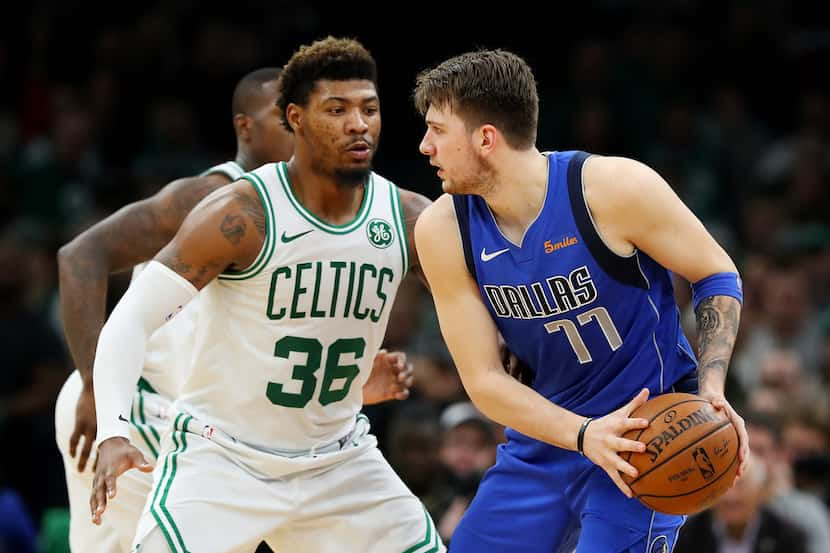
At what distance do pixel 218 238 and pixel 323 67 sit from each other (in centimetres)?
80

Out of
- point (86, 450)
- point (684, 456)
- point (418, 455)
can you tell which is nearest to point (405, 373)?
point (86, 450)

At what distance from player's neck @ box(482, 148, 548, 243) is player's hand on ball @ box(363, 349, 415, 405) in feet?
3.61

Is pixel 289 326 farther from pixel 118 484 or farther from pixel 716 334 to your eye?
pixel 716 334

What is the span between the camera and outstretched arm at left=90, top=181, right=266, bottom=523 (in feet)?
16.2

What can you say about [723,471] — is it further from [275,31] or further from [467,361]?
[275,31]

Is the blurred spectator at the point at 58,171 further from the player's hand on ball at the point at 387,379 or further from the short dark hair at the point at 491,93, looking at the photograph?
the short dark hair at the point at 491,93

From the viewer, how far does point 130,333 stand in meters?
5.00

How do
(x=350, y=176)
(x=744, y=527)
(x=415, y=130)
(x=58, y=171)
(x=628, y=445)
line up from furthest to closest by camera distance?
(x=415, y=130), (x=58, y=171), (x=744, y=527), (x=350, y=176), (x=628, y=445)

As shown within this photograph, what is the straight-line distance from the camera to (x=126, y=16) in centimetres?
1271

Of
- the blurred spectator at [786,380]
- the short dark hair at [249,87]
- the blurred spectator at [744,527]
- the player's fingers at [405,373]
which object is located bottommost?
the blurred spectator at [744,527]

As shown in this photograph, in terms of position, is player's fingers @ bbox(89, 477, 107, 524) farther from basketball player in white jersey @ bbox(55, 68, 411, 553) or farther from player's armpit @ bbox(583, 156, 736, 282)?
player's armpit @ bbox(583, 156, 736, 282)

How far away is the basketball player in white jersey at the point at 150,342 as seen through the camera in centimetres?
566

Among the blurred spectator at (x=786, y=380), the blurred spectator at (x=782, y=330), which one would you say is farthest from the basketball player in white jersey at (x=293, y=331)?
the blurred spectator at (x=782, y=330)

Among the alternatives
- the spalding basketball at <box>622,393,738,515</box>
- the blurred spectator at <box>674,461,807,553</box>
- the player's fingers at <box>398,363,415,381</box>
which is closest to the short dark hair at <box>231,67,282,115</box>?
the player's fingers at <box>398,363,415,381</box>
